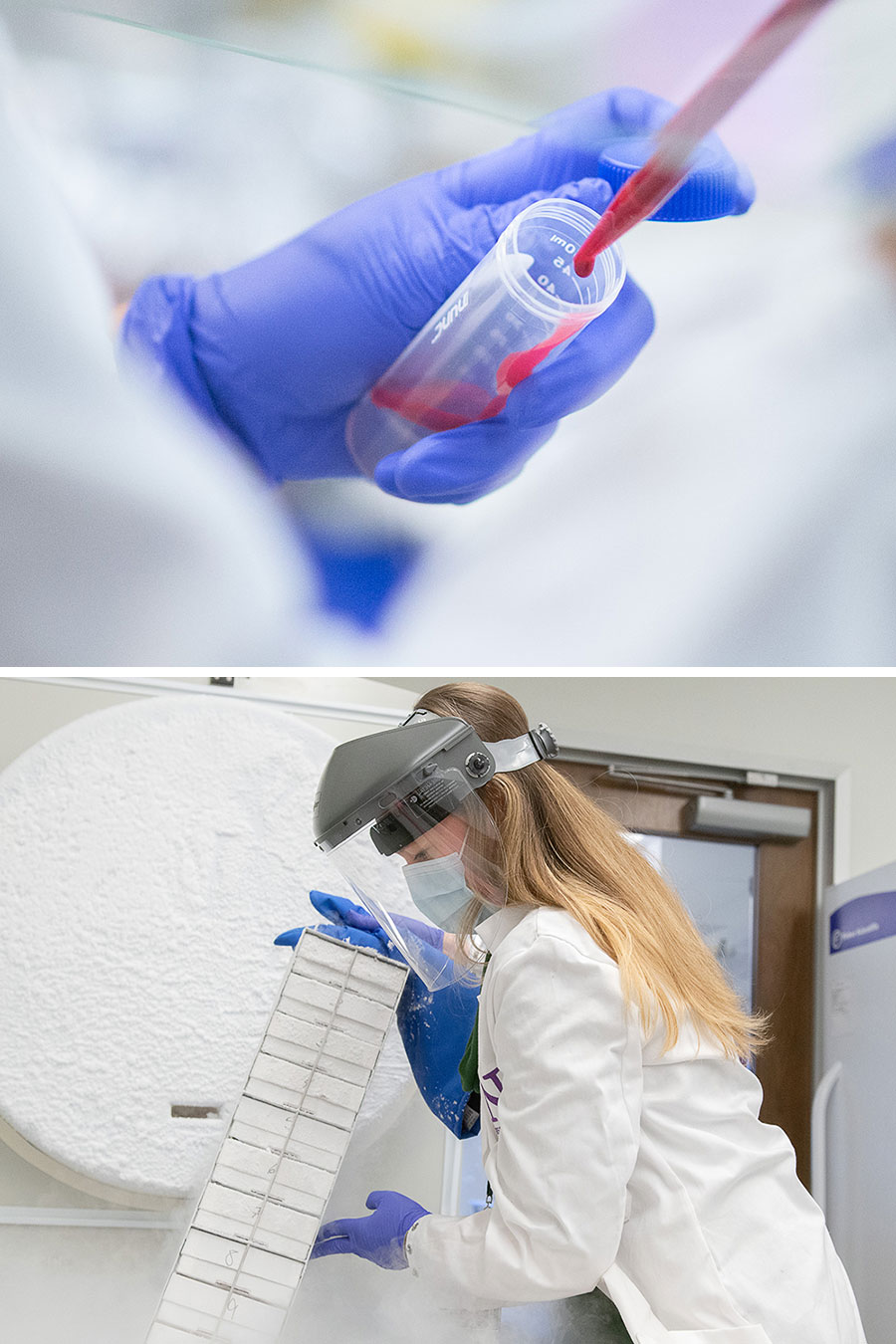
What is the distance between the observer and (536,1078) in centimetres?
105

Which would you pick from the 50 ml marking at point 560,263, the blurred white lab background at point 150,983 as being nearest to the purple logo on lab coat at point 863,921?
the blurred white lab background at point 150,983

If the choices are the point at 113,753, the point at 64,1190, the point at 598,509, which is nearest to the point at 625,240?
the point at 598,509

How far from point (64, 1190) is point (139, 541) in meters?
0.92

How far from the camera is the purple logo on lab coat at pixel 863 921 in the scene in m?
2.30

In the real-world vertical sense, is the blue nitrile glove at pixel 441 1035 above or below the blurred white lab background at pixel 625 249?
below

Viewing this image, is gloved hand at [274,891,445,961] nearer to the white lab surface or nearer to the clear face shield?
the clear face shield

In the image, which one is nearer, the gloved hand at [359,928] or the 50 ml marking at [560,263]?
the gloved hand at [359,928]

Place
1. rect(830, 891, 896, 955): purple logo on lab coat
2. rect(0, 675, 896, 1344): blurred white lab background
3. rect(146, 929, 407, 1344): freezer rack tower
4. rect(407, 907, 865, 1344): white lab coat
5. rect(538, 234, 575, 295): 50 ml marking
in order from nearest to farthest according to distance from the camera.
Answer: rect(407, 907, 865, 1344): white lab coat
rect(146, 929, 407, 1344): freezer rack tower
rect(0, 675, 896, 1344): blurred white lab background
rect(538, 234, 575, 295): 50 ml marking
rect(830, 891, 896, 955): purple logo on lab coat

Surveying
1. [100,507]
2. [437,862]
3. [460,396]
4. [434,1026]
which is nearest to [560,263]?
[460,396]

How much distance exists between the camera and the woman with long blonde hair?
1031 mm

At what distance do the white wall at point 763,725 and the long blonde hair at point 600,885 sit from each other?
141cm

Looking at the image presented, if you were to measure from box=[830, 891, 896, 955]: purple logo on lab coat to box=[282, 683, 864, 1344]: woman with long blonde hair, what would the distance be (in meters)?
1.24

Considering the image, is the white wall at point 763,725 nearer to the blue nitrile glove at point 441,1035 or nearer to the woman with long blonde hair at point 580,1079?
the blue nitrile glove at point 441,1035

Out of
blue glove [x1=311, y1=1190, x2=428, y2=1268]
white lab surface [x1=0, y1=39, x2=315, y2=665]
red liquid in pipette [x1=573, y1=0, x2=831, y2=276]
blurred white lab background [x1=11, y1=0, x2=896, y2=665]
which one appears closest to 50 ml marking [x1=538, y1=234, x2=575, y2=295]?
red liquid in pipette [x1=573, y1=0, x2=831, y2=276]
